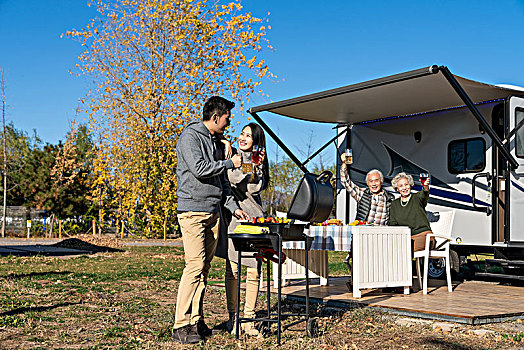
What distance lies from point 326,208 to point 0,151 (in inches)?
856

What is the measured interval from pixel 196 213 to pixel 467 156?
481 centimetres

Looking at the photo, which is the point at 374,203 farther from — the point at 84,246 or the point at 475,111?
the point at 84,246

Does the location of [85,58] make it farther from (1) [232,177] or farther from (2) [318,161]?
(2) [318,161]

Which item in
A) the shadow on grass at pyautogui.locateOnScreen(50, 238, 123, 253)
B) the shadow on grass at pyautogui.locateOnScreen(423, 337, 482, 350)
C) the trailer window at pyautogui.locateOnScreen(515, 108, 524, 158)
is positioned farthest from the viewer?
the shadow on grass at pyautogui.locateOnScreen(50, 238, 123, 253)

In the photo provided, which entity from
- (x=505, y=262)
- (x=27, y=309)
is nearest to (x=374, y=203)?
(x=505, y=262)

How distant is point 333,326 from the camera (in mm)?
4246

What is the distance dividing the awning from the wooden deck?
6.72ft

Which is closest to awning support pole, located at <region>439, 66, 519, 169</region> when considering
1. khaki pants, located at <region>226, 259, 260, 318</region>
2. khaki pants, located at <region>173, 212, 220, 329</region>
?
khaki pants, located at <region>226, 259, 260, 318</region>

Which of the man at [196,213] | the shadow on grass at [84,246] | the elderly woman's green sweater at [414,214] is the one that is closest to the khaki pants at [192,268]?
the man at [196,213]

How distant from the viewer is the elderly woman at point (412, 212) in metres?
6.16

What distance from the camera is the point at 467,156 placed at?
7316 millimetres

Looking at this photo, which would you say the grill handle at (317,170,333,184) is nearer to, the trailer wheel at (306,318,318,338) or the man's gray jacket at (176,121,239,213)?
the man's gray jacket at (176,121,239,213)

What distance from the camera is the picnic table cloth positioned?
17.4 feet

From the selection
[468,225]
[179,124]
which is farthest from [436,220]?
[179,124]
